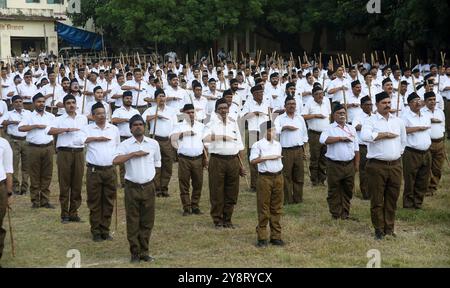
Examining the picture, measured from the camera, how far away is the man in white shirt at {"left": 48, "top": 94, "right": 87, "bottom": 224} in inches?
382

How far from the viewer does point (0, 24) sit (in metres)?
Answer: 40.1

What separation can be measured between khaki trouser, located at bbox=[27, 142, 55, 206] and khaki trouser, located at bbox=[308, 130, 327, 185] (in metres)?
4.43

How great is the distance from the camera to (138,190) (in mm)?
7852

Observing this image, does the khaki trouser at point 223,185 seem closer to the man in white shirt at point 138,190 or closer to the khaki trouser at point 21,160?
the man in white shirt at point 138,190

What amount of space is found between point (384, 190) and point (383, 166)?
1.04 feet

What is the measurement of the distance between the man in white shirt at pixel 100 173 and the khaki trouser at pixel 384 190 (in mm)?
3375

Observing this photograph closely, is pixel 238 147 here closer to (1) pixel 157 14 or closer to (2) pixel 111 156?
(2) pixel 111 156

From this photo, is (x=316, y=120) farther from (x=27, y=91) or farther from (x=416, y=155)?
(x=27, y=91)

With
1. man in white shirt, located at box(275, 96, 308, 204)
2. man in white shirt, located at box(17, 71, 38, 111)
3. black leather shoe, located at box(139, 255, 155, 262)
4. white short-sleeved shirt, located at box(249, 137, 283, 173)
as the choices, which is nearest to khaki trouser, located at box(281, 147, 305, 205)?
man in white shirt, located at box(275, 96, 308, 204)

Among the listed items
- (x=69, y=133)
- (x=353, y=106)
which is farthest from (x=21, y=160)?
(x=353, y=106)

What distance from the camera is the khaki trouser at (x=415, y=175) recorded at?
10.3 metres

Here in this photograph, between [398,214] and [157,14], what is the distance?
827 inches

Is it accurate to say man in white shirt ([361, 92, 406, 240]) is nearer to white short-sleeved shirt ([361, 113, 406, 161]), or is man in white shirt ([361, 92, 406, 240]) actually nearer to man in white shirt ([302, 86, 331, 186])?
white short-sleeved shirt ([361, 113, 406, 161])
